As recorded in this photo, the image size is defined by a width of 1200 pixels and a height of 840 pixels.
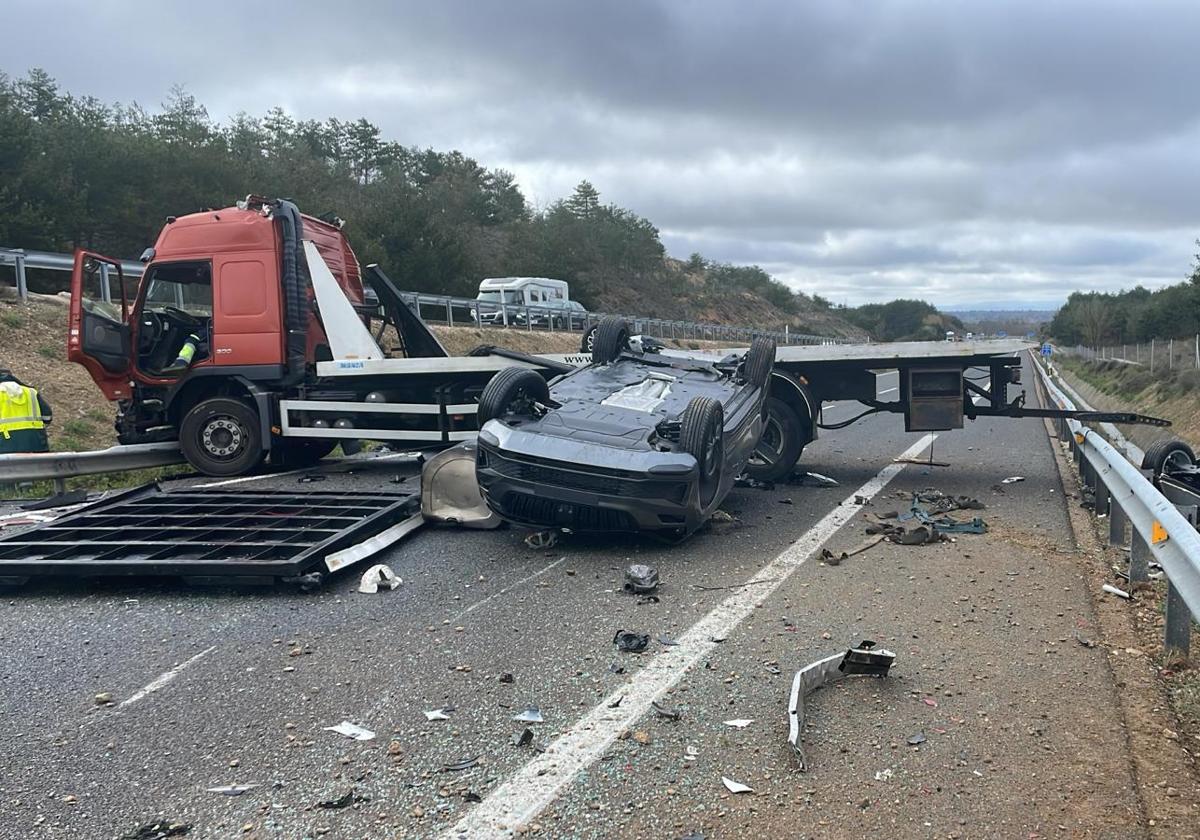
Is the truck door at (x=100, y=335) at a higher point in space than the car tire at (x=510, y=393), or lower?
higher

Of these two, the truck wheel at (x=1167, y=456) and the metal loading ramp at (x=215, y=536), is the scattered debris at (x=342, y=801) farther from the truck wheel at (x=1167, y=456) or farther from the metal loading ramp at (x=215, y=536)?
the truck wheel at (x=1167, y=456)

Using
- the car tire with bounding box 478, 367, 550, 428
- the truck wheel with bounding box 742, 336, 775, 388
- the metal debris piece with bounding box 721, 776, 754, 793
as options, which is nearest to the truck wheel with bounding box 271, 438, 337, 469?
the car tire with bounding box 478, 367, 550, 428

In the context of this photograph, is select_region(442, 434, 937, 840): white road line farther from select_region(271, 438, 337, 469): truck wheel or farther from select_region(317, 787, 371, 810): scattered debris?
select_region(271, 438, 337, 469): truck wheel

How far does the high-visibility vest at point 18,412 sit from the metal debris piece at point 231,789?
789 cm

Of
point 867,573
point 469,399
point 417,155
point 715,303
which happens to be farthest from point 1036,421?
point 715,303

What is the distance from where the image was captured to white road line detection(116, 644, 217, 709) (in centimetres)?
387

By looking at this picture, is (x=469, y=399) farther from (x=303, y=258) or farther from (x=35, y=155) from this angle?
(x=35, y=155)

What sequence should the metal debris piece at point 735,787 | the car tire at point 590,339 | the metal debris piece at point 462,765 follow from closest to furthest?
the metal debris piece at point 735,787 < the metal debris piece at point 462,765 < the car tire at point 590,339

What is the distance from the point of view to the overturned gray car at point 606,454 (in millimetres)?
5945

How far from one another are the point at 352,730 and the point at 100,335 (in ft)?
26.6

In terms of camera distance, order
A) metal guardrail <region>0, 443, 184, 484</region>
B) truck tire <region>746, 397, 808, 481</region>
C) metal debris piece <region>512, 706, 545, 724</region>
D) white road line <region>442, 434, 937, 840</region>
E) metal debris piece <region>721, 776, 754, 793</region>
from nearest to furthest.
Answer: white road line <region>442, 434, 937, 840</region> → metal debris piece <region>721, 776, 754, 793</region> → metal debris piece <region>512, 706, 545, 724</region> → metal guardrail <region>0, 443, 184, 484</region> → truck tire <region>746, 397, 808, 481</region>

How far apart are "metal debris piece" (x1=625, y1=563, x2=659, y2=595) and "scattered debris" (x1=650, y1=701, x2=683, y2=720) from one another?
1.60m

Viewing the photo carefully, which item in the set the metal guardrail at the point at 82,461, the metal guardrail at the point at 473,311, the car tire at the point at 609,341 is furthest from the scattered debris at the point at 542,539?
the metal guardrail at the point at 473,311

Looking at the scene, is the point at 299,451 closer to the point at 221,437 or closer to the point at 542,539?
the point at 221,437
